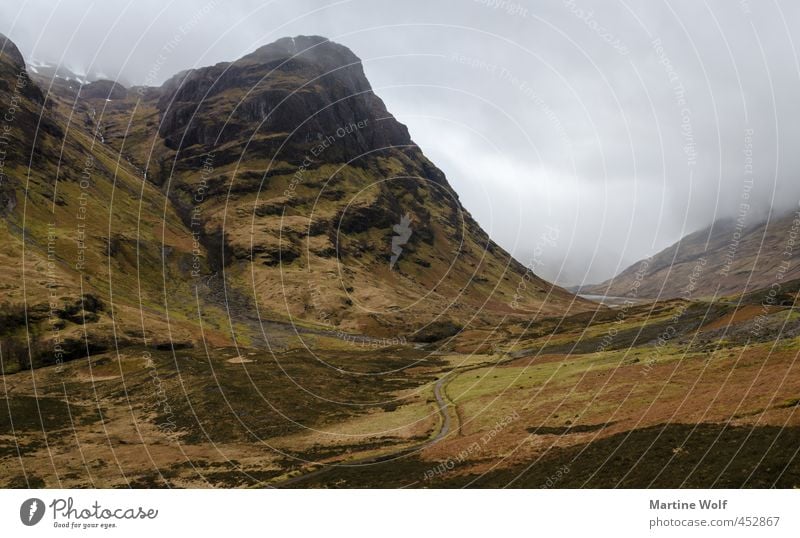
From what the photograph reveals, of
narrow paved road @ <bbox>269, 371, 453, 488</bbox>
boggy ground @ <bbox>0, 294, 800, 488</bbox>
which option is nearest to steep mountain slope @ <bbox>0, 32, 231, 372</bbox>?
boggy ground @ <bbox>0, 294, 800, 488</bbox>

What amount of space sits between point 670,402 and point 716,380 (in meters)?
9.74

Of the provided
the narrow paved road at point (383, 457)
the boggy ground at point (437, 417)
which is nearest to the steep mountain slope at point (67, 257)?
the boggy ground at point (437, 417)

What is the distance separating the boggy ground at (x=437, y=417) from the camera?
35500mm

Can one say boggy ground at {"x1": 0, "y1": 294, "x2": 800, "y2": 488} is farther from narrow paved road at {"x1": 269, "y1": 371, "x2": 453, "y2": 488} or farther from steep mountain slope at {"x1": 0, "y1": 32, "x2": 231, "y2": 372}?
steep mountain slope at {"x1": 0, "y1": 32, "x2": 231, "y2": 372}

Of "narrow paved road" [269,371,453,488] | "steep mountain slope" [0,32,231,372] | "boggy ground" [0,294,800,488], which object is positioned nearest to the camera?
"boggy ground" [0,294,800,488]

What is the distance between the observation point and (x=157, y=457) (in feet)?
175

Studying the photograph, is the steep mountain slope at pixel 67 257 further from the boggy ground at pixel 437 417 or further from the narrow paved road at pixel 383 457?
the narrow paved road at pixel 383 457

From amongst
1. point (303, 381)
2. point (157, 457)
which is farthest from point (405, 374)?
point (157, 457)

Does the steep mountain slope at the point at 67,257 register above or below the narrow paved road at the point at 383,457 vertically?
above

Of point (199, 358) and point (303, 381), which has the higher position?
point (199, 358)

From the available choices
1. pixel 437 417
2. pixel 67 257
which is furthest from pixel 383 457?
pixel 67 257

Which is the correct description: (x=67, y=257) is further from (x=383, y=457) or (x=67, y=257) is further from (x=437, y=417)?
(x=383, y=457)

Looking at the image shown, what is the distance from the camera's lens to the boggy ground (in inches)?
1398
